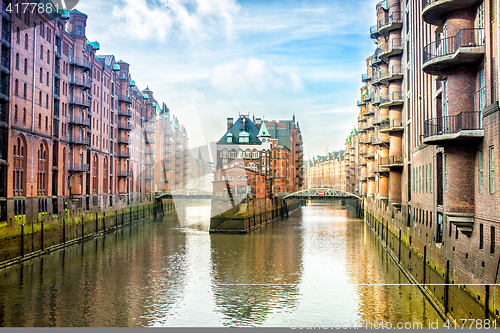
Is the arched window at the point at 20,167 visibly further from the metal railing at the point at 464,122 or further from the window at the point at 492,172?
the window at the point at 492,172

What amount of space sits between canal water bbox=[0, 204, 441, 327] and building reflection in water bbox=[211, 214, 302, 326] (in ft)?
0.17

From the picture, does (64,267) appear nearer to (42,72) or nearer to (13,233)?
(13,233)

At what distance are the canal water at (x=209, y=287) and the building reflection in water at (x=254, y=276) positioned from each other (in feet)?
0.17

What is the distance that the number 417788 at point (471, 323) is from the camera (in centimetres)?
1364

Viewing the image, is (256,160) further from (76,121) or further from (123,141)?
(76,121)

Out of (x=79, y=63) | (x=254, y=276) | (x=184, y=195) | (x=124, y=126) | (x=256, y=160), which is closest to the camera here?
(x=254, y=276)

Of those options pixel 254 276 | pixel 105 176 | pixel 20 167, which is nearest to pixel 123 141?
pixel 105 176

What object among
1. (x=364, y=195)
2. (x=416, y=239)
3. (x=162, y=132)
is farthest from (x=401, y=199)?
(x=162, y=132)

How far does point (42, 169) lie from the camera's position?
39.0m

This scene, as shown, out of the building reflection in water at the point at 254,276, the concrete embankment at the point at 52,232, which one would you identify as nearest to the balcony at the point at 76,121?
the concrete embankment at the point at 52,232

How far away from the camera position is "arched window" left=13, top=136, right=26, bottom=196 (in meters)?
33.7

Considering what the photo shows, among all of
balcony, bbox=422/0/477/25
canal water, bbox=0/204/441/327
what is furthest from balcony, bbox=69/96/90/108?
balcony, bbox=422/0/477/25

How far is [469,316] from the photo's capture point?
14.9m

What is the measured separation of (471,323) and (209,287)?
42.9ft
